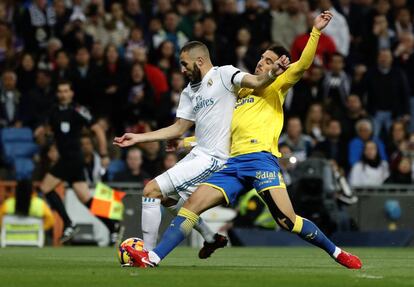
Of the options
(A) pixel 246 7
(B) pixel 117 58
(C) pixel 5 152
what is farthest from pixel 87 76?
(A) pixel 246 7

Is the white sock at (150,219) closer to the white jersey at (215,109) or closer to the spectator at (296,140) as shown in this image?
the white jersey at (215,109)

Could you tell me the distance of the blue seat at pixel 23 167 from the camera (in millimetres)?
20939

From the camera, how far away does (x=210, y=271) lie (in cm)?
1102

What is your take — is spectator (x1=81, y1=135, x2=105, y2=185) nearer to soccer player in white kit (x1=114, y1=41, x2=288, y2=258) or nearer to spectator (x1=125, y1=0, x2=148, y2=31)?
spectator (x1=125, y1=0, x2=148, y2=31)

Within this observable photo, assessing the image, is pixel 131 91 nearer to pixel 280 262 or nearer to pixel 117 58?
pixel 117 58

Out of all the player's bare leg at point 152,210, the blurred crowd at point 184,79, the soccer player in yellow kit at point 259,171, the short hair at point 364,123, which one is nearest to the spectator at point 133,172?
the blurred crowd at point 184,79

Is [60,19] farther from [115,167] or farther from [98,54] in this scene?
[115,167]

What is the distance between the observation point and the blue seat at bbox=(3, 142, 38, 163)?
850 inches

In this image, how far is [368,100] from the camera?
75.0 ft

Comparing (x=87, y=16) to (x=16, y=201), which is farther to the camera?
(x=87, y=16)

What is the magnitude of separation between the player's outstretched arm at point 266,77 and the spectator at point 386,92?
11612mm

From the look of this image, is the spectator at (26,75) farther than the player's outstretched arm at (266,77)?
Yes

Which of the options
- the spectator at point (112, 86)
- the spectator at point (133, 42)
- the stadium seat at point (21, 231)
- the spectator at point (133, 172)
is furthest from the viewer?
the spectator at point (133, 42)

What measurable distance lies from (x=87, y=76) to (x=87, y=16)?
7.99ft
